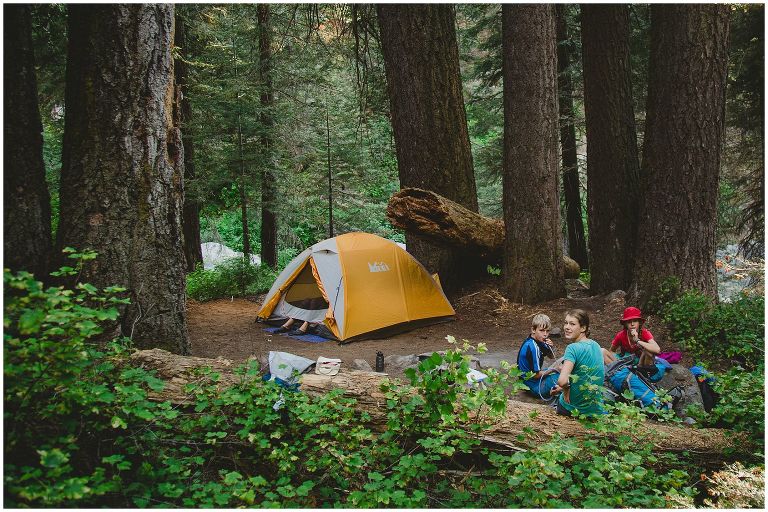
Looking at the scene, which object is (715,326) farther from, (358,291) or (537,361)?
(358,291)

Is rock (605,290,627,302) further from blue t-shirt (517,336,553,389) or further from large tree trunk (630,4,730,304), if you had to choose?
blue t-shirt (517,336,553,389)

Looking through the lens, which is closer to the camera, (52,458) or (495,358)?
(52,458)

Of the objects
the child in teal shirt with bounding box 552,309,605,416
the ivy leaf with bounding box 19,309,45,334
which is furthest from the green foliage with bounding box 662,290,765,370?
the ivy leaf with bounding box 19,309,45,334

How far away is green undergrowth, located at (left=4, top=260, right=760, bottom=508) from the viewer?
96.0 inches

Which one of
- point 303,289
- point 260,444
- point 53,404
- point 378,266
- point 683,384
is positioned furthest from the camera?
point 303,289

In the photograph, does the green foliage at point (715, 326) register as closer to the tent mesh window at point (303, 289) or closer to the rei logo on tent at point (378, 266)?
the rei logo on tent at point (378, 266)

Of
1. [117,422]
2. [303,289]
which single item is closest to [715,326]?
[303,289]

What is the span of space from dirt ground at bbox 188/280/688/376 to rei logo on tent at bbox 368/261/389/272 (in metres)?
1.09

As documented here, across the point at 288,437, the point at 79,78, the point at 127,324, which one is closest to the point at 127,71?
the point at 79,78

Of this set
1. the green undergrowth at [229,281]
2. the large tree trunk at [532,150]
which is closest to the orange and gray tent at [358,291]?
the large tree trunk at [532,150]

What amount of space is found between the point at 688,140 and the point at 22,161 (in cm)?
721

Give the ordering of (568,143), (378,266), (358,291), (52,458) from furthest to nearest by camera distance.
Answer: (568,143), (378,266), (358,291), (52,458)

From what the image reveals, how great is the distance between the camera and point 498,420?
363 cm

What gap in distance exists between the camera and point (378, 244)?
8.94 m
